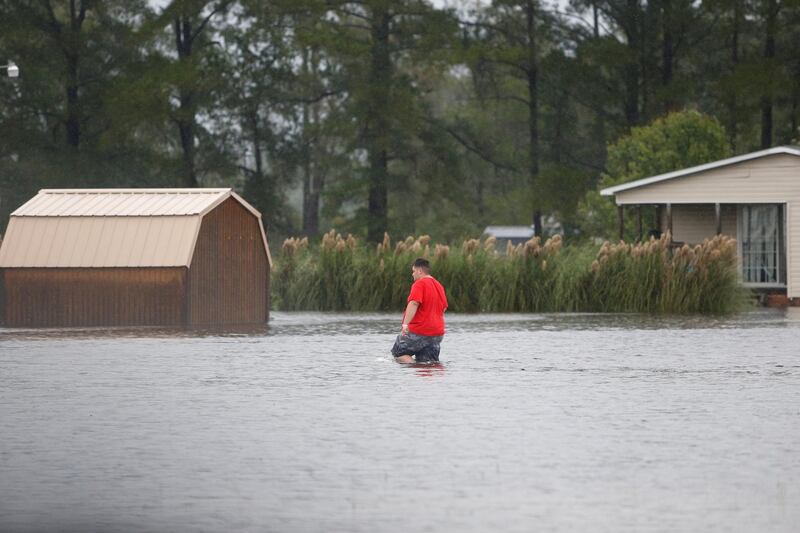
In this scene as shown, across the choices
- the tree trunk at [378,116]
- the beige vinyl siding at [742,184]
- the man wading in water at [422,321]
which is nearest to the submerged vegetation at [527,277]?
the beige vinyl siding at [742,184]

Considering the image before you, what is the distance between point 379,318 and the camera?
110 ft

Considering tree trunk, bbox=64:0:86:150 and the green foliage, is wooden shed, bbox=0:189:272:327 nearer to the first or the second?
the green foliage

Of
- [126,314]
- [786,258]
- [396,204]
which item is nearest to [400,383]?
[126,314]

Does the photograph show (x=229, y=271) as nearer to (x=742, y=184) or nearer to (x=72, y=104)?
(x=742, y=184)

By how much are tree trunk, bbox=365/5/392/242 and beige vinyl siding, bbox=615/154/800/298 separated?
15052 millimetres

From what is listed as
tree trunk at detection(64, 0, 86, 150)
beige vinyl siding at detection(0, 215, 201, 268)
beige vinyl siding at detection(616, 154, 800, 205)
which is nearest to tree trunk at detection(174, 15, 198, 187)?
tree trunk at detection(64, 0, 86, 150)

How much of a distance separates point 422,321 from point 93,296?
12434mm

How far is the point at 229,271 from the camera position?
32.5m

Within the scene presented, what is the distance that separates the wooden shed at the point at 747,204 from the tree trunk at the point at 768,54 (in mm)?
10284

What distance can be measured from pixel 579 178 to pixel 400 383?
43.4 meters

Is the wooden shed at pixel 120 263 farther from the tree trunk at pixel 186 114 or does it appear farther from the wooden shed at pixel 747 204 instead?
the tree trunk at pixel 186 114

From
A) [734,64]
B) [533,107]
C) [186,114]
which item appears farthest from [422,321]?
[533,107]

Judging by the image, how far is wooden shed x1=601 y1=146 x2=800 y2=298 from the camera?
145 ft

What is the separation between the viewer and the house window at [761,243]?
46.5 m
